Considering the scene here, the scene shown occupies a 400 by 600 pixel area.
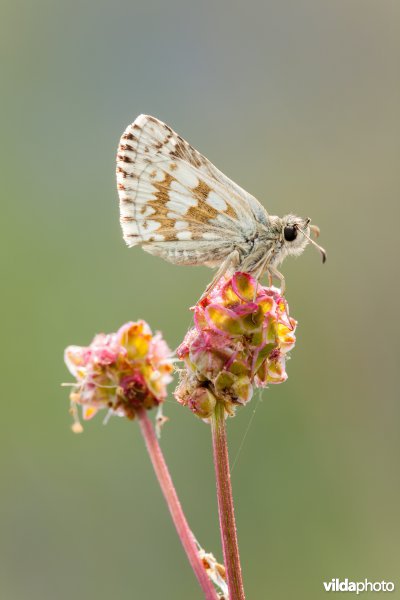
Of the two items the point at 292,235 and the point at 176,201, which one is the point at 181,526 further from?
the point at 176,201

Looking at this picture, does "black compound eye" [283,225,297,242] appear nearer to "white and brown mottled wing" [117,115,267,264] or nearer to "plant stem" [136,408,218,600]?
"white and brown mottled wing" [117,115,267,264]

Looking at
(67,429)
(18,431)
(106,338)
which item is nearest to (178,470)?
(67,429)

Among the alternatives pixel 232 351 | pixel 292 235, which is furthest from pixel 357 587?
pixel 232 351

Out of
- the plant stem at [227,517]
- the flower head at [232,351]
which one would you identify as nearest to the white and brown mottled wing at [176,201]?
the flower head at [232,351]

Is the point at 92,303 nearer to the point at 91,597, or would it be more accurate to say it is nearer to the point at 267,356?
the point at 91,597

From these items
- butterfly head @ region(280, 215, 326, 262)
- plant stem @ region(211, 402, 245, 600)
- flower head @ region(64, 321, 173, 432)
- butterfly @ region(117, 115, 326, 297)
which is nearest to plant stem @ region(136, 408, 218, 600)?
plant stem @ region(211, 402, 245, 600)

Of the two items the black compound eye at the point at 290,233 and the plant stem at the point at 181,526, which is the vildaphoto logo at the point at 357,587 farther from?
the black compound eye at the point at 290,233
